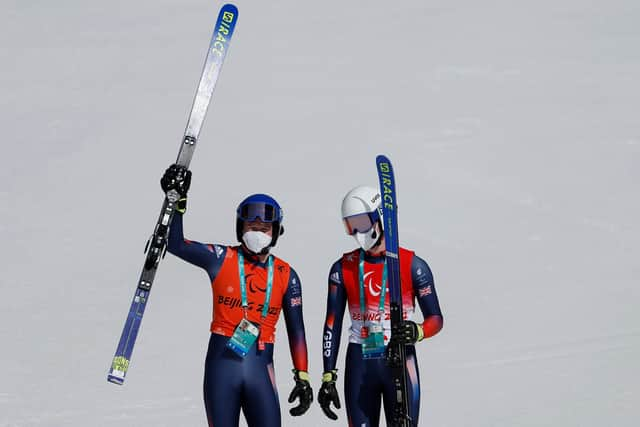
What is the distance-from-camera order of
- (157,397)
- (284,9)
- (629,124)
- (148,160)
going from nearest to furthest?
1. (157,397)
2. (148,160)
3. (629,124)
4. (284,9)

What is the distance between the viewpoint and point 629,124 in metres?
19.4

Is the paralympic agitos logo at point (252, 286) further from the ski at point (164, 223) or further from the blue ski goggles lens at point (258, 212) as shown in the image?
the ski at point (164, 223)

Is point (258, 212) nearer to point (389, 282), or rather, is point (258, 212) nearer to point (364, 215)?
point (364, 215)

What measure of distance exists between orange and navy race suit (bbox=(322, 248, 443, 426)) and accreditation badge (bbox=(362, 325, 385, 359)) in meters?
0.03

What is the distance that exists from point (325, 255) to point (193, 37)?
10.0 metres

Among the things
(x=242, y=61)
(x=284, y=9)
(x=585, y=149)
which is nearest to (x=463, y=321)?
(x=585, y=149)

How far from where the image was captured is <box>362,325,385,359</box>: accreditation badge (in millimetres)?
8086

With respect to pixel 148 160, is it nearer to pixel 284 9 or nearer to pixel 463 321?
pixel 463 321

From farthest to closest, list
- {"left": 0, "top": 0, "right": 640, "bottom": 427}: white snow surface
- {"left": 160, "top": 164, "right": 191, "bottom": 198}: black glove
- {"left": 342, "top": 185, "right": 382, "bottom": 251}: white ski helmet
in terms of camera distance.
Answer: {"left": 0, "top": 0, "right": 640, "bottom": 427}: white snow surface → {"left": 342, "top": 185, "right": 382, "bottom": 251}: white ski helmet → {"left": 160, "top": 164, "right": 191, "bottom": 198}: black glove

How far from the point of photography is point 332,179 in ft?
56.1

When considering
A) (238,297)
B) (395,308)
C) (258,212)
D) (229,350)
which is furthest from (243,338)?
(395,308)

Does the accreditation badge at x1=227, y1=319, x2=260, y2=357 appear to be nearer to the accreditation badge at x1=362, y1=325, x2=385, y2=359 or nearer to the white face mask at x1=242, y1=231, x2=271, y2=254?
the white face mask at x1=242, y1=231, x2=271, y2=254

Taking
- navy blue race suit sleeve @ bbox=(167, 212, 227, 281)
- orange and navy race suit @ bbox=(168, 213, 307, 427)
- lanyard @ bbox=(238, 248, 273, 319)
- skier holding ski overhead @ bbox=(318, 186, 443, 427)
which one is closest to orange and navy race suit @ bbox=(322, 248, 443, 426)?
skier holding ski overhead @ bbox=(318, 186, 443, 427)

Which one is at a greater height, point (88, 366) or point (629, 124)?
point (629, 124)
